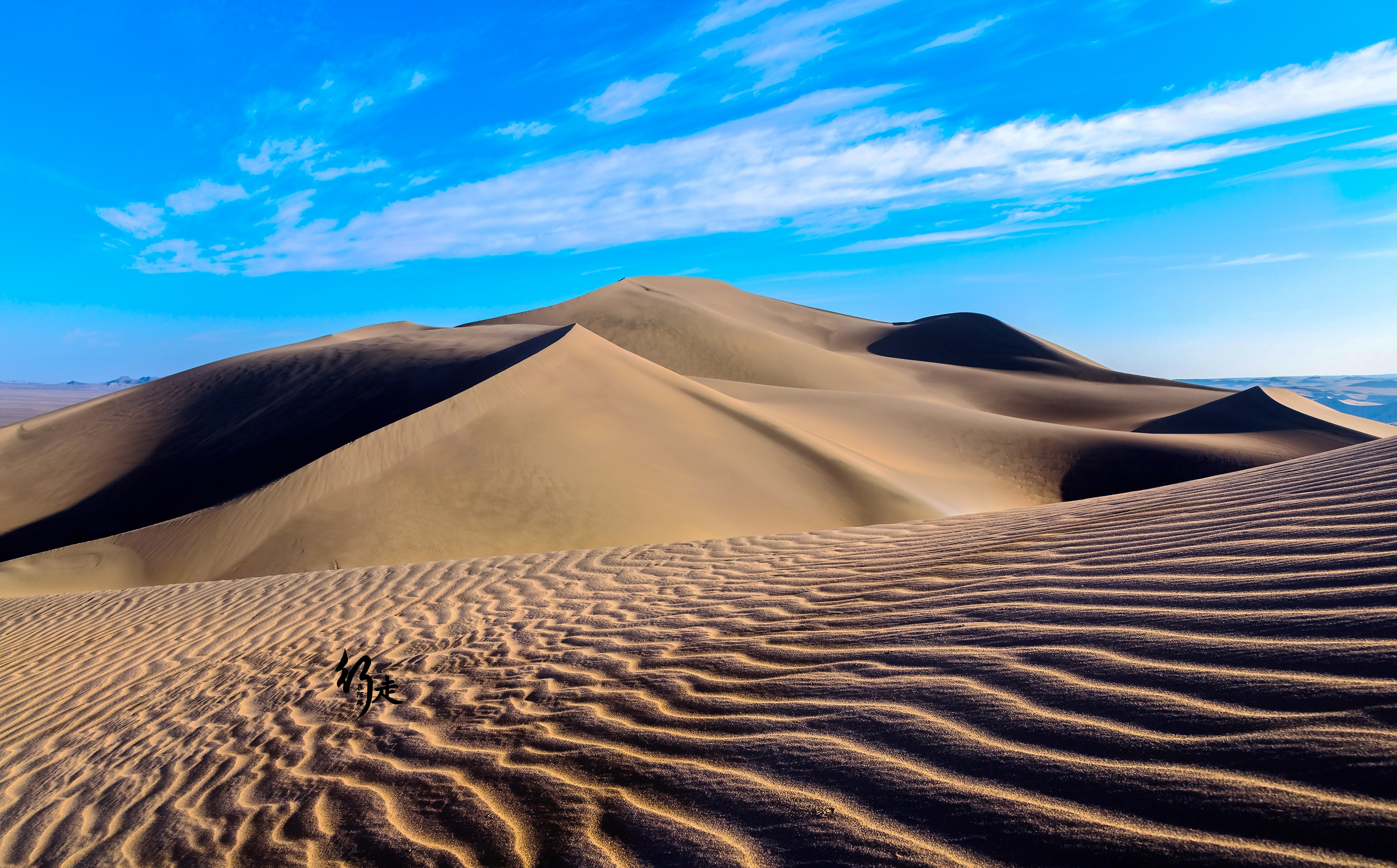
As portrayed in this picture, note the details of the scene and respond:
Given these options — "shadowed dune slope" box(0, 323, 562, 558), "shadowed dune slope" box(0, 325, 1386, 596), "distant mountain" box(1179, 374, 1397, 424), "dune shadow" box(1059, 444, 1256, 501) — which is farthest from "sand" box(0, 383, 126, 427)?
"distant mountain" box(1179, 374, 1397, 424)

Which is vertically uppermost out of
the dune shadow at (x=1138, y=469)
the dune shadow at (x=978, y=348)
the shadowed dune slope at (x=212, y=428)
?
the dune shadow at (x=978, y=348)

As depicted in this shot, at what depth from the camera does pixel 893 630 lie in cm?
329

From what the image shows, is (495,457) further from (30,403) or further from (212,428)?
(30,403)

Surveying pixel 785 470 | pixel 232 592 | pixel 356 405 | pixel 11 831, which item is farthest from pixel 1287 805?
pixel 356 405

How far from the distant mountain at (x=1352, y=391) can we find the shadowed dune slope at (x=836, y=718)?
9062 cm

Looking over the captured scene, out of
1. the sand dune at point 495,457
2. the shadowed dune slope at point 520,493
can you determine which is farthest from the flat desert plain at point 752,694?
the sand dune at point 495,457

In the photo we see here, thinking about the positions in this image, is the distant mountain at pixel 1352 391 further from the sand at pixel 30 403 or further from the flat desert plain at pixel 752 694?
the sand at pixel 30 403

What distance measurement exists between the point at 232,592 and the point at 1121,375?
51.7m

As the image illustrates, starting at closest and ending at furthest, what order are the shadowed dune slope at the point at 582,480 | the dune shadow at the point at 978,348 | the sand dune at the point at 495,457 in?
the shadowed dune slope at the point at 582,480, the sand dune at the point at 495,457, the dune shadow at the point at 978,348

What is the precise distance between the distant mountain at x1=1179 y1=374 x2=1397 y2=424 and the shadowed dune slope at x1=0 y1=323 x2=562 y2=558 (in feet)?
276

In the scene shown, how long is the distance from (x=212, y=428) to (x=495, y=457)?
12.0 metres

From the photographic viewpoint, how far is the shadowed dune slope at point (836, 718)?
178 cm

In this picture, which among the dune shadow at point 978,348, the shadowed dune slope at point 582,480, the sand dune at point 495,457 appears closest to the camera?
the shadowed dune slope at point 582,480

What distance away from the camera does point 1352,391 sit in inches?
5615
